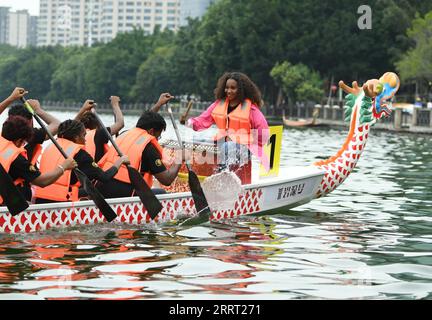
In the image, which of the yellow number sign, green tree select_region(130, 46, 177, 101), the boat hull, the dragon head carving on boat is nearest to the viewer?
the boat hull

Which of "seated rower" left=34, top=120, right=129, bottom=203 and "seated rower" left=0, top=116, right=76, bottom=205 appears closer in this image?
"seated rower" left=0, top=116, right=76, bottom=205

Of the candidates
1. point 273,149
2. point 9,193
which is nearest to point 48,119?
point 9,193

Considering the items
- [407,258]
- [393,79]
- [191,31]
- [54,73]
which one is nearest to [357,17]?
[191,31]

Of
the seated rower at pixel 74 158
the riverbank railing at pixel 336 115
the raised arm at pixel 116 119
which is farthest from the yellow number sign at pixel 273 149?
the riverbank railing at pixel 336 115

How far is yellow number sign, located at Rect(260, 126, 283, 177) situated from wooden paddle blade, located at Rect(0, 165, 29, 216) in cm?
472

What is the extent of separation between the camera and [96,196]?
12.9 metres

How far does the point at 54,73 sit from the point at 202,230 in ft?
593

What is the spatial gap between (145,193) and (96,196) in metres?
0.80

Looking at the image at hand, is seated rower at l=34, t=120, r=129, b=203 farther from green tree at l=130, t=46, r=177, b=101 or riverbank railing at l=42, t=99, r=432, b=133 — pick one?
green tree at l=130, t=46, r=177, b=101

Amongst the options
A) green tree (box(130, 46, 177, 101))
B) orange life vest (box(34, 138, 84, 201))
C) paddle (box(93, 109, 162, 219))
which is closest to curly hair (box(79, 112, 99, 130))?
paddle (box(93, 109, 162, 219))

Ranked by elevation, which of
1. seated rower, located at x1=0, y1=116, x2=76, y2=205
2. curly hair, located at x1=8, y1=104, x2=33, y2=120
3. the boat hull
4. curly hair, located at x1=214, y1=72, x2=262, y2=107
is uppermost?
curly hair, located at x1=214, y1=72, x2=262, y2=107

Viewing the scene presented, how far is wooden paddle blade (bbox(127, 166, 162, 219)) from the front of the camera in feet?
44.0

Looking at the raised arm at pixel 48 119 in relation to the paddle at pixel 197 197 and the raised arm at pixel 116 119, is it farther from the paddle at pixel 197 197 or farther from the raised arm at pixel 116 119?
the paddle at pixel 197 197
